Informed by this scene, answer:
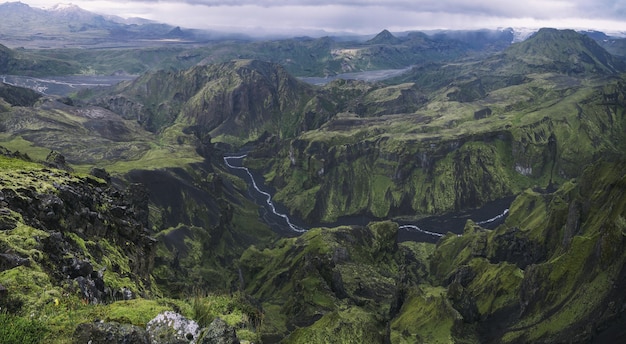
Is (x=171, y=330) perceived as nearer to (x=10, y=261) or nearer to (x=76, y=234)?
(x=10, y=261)

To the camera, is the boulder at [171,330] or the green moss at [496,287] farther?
the green moss at [496,287]

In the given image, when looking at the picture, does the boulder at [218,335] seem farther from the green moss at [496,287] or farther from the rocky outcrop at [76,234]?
the green moss at [496,287]

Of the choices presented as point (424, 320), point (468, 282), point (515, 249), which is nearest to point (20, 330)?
point (424, 320)

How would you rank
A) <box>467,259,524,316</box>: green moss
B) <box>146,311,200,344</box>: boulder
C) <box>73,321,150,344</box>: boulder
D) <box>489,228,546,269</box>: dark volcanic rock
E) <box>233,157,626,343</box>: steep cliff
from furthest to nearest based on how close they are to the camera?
<box>489,228,546,269</box>: dark volcanic rock, <box>467,259,524,316</box>: green moss, <box>233,157,626,343</box>: steep cliff, <box>146,311,200,344</box>: boulder, <box>73,321,150,344</box>: boulder

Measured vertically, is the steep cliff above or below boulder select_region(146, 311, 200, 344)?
below

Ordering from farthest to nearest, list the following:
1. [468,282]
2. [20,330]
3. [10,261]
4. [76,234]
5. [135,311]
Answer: [468,282], [76,234], [10,261], [135,311], [20,330]

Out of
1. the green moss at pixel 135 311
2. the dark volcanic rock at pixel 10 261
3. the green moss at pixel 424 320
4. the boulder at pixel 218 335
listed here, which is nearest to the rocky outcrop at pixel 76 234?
the dark volcanic rock at pixel 10 261

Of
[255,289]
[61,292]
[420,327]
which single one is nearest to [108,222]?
[61,292]

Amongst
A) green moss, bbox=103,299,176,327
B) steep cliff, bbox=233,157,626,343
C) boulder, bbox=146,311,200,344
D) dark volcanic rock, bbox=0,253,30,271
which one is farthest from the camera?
steep cliff, bbox=233,157,626,343

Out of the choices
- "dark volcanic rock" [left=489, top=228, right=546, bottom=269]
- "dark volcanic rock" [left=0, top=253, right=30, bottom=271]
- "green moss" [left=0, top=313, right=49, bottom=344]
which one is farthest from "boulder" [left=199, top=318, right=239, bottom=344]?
"dark volcanic rock" [left=489, top=228, right=546, bottom=269]

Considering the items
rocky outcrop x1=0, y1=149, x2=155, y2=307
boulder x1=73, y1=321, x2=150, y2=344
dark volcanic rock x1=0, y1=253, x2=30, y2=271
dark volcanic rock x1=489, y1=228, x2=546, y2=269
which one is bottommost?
dark volcanic rock x1=489, y1=228, x2=546, y2=269

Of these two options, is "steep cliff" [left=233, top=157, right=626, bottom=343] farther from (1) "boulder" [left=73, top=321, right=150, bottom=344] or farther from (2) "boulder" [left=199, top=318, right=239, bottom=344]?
(1) "boulder" [left=73, top=321, right=150, bottom=344]

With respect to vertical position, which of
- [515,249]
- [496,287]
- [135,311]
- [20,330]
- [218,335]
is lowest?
[515,249]
